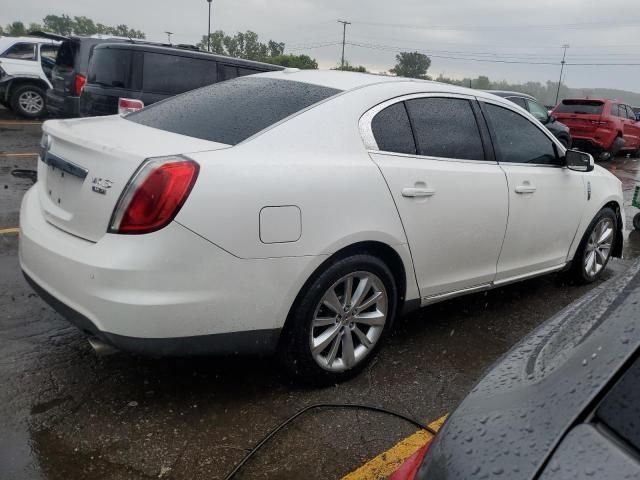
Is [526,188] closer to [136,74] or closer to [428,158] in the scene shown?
[428,158]

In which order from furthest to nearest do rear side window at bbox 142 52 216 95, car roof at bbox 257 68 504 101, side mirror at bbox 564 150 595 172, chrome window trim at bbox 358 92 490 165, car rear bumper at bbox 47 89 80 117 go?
car rear bumper at bbox 47 89 80 117 < rear side window at bbox 142 52 216 95 < side mirror at bbox 564 150 595 172 < car roof at bbox 257 68 504 101 < chrome window trim at bbox 358 92 490 165

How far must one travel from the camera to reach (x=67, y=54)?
11164mm

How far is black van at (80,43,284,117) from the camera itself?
7.42m

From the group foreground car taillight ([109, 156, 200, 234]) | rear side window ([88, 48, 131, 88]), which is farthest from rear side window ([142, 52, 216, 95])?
foreground car taillight ([109, 156, 200, 234])

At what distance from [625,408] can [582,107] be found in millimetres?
16339

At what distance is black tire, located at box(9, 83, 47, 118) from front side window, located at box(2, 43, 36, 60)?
0.62 m

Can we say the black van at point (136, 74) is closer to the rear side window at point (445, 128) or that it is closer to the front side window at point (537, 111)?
the rear side window at point (445, 128)

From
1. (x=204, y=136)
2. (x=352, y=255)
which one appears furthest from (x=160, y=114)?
(x=352, y=255)

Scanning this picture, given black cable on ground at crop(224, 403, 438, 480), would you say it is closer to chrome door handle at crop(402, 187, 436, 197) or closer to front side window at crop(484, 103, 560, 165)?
chrome door handle at crop(402, 187, 436, 197)

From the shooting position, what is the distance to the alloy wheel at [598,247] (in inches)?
186

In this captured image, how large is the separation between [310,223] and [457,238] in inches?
44.8

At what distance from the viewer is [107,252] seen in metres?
2.31

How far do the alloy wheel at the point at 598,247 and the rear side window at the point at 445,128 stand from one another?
1786 millimetres

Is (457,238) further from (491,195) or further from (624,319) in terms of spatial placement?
(624,319)
